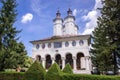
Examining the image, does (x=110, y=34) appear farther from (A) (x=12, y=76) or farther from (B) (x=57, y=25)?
(B) (x=57, y=25)

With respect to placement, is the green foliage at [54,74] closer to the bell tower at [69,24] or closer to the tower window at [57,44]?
the tower window at [57,44]

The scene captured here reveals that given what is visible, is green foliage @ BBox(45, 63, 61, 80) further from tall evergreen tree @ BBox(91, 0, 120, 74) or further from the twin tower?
the twin tower

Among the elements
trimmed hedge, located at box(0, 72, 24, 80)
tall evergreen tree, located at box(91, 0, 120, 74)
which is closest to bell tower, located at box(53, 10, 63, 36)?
tall evergreen tree, located at box(91, 0, 120, 74)

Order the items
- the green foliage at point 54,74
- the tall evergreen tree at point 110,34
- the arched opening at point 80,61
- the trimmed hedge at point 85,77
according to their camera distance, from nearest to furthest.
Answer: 1. the trimmed hedge at point 85,77
2. the green foliage at point 54,74
3. the tall evergreen tree at point 110,34
4. the arched opening at point 80,61

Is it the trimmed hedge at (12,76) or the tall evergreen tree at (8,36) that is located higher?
the tall evergreen tree at (8,36)

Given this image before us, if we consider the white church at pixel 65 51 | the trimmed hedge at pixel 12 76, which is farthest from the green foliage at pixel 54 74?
the white church at pixel 65 51

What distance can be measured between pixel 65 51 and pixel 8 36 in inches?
905

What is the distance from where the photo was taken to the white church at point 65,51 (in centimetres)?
4953

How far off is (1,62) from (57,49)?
25189mm

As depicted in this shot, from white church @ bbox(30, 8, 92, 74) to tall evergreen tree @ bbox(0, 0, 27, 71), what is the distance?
68.4 ft

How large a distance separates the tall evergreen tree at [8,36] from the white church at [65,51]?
20845 mm

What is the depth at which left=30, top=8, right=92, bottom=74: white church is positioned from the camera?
49531mm

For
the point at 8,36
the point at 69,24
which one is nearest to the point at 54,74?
the point at 8,36

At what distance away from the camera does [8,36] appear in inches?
1219
